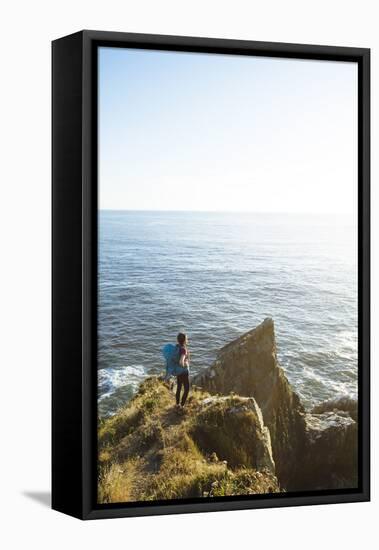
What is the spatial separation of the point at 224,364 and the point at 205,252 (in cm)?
103

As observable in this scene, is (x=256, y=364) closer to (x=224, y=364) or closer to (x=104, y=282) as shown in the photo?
(x=224, y=364)

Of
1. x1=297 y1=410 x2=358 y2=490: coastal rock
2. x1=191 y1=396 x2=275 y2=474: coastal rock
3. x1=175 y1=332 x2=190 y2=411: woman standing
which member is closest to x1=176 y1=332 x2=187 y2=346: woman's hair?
x1=175 y1=332 x2=190 y2=411: woman standing

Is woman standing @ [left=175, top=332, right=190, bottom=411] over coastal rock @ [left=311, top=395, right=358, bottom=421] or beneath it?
over

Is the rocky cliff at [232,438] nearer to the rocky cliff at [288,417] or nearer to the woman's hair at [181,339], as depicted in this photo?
the rocky cliff at [288,417]

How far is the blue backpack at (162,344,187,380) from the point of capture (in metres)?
13.6

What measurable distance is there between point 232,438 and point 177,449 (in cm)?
55

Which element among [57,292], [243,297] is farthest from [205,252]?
[57,292]

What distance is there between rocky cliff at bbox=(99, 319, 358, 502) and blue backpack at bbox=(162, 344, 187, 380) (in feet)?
0.50

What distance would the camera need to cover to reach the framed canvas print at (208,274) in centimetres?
1336

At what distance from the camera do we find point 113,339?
44.0 ft

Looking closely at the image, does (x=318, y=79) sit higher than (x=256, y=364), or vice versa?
(x=318, y=79)

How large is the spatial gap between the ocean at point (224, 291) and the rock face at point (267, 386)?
92 mm

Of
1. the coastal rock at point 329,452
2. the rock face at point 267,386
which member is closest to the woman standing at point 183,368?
the rock face at point 267,386

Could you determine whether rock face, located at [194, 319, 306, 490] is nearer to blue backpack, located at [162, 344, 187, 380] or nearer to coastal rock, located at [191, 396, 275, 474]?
coastal rock, located at [191, 396, 275, 474]
